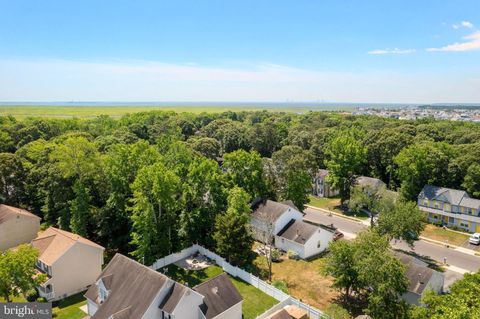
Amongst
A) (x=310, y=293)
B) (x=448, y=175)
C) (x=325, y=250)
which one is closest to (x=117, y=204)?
(x=310, y=293)

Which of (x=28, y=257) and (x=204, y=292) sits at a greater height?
(x=28, y=257)

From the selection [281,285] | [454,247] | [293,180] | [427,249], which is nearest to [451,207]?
[454,247]

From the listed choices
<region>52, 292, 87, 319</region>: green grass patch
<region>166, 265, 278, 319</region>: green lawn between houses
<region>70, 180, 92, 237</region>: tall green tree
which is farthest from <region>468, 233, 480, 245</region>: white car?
<region>70, 180, 92, 237</region>: tall green tree

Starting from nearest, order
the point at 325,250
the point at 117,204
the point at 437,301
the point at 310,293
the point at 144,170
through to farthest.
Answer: the point at 437,301, the point at 310,293, the point at 144,170, the point at 117,204, the point at 325,250

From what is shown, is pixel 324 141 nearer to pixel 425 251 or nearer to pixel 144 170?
pixel 425 251

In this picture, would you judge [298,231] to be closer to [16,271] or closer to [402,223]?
[402,223]

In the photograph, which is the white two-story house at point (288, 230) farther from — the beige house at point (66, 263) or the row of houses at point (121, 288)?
the beige house at point (66, 263)

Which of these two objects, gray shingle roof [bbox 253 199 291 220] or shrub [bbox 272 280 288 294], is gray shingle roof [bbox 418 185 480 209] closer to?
gray shingle roof [bbox 253 199 291 220]
